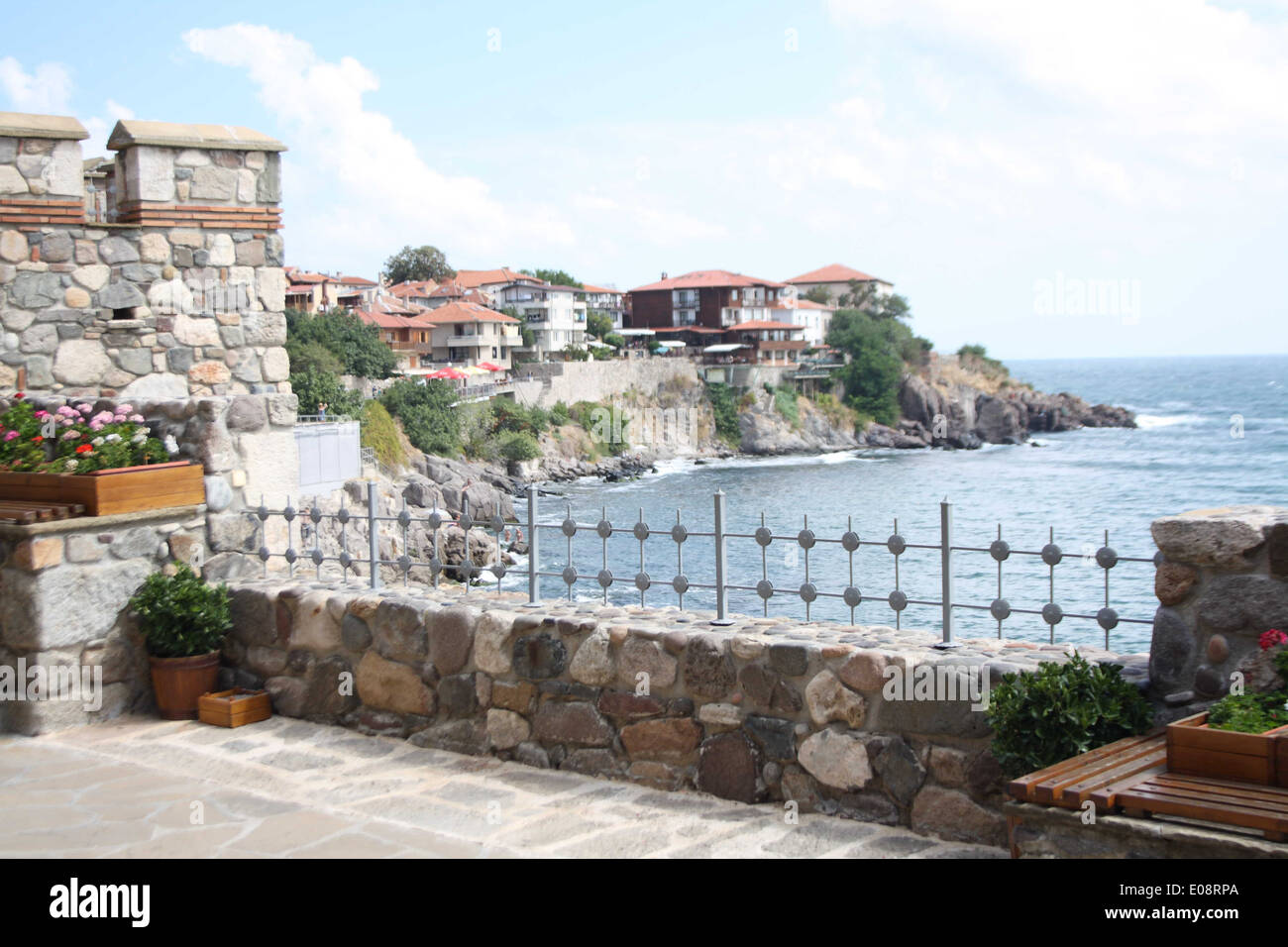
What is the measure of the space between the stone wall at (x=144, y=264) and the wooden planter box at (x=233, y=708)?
282 centimetres

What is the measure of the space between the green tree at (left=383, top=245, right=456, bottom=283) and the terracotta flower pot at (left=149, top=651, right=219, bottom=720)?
89453mm

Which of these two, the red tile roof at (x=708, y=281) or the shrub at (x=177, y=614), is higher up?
the red tile roof at (x=708, y=281)

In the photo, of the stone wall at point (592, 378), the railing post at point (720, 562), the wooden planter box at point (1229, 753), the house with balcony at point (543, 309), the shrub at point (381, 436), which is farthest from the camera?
the house with balcony at point (543, 309)

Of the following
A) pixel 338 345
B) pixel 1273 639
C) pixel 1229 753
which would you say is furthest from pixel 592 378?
pixel 1229 753

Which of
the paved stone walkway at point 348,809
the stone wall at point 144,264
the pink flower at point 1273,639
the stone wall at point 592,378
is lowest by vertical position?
the paved stone walkway at point 348,809

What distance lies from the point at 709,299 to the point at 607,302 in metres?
10.5

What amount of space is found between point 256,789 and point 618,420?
67.0m

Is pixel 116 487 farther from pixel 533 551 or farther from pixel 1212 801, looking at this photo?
pixel 1212 801

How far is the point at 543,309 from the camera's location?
88312 mm

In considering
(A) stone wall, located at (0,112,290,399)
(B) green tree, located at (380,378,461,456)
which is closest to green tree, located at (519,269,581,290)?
(B) green tree, located at (380,378,461,456)

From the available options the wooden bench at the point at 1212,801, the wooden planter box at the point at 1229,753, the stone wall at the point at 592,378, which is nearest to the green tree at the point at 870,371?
the stone wall at the point at 592,378

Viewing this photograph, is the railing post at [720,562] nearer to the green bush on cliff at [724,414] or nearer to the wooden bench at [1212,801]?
the wooden bench at [1212,801]

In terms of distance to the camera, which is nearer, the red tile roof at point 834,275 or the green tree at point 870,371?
the green tree at point 870,371

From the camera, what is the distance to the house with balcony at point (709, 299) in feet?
320
